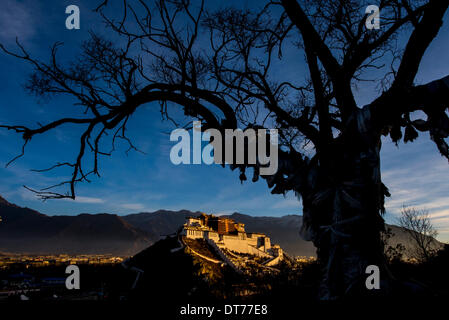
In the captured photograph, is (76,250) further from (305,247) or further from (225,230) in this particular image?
(225,230)

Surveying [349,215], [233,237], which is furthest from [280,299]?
[233,237]

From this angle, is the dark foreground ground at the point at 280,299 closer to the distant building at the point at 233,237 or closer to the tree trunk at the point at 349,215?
the tree trunk at the point at 349,215

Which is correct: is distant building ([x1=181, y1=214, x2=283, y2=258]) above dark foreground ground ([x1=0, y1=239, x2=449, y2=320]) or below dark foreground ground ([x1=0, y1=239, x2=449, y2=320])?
below

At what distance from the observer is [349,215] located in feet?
13.7

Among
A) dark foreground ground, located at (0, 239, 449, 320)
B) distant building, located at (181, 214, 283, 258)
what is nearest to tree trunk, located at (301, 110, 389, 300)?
dark foreground ground, located at (0, 239, 449, 320)

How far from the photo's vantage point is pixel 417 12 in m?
4.59

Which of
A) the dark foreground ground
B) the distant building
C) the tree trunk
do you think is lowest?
the distant building

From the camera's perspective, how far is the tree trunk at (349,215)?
3.88 m

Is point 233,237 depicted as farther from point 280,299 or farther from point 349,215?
point 280,299

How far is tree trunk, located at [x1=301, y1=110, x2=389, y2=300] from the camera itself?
3.88 metres

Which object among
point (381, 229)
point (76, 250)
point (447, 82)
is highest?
point (447, 82)

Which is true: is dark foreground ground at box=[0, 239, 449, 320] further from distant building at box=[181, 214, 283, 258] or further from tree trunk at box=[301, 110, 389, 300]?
distant building at box=[181, 214, 283, 258]

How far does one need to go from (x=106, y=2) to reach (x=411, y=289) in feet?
24.4
